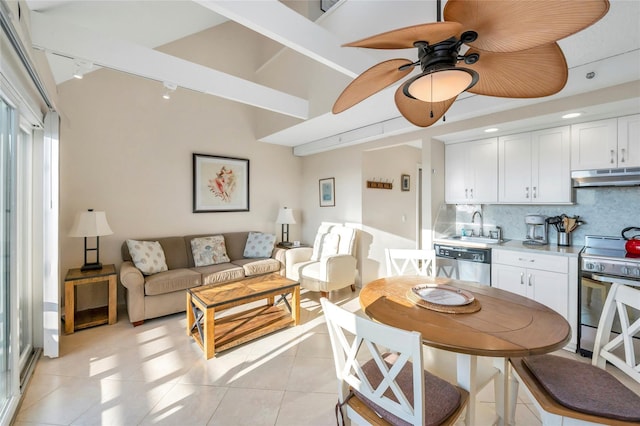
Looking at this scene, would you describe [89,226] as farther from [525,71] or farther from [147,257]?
[525,71]

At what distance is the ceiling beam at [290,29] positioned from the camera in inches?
67.1

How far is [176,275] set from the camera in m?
3.27

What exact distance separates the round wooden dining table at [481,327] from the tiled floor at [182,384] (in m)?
0.74

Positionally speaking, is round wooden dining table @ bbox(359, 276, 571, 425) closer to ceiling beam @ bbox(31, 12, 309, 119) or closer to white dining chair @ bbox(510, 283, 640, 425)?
white dining chair @ bbox(510, 283, 640, 425)

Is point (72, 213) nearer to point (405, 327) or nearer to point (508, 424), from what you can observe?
point (405, 327)

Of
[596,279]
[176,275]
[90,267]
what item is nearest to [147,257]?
[176,275]

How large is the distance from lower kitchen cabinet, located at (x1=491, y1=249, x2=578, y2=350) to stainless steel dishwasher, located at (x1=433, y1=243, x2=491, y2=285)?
0.22ft

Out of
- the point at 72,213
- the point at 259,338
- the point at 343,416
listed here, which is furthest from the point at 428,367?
the point at 72,213

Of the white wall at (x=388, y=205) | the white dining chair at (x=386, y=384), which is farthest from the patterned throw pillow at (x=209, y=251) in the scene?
the white dining chair at (x=386, y=384)

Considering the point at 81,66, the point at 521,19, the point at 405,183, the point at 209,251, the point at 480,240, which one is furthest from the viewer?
the point at 405,183

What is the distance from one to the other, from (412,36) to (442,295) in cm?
140

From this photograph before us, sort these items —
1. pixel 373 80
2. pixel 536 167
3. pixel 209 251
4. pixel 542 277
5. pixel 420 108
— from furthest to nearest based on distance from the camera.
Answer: pixel 209 251 < pixel 536 167 < pixel 542 277 < pixel 420 108 < pixel 373 80

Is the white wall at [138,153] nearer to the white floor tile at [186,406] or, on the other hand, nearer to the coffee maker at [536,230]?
the white floor tile at [186,406]

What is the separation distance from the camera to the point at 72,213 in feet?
10.7
